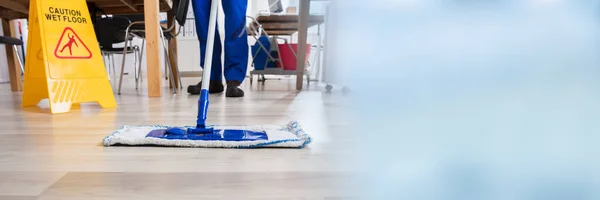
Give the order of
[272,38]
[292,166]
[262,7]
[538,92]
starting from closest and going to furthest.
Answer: [538,92], [292,166], [272,38], [262,7]

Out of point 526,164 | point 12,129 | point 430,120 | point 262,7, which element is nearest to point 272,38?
point 262,7

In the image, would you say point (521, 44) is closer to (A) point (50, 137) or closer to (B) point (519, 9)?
(B) point (519, 9)

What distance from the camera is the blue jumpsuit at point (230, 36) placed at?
1611mm

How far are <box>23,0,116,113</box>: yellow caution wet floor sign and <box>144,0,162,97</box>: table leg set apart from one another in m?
0.26

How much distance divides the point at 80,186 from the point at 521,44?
0.57 meters

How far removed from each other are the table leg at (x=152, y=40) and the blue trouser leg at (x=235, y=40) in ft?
1.01

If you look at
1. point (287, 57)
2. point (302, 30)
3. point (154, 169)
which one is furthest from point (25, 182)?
point (287, 57)

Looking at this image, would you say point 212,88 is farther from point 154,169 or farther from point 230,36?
point 154,169

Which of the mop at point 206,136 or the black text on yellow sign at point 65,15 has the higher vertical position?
the black text on yellow sign at point 65,15

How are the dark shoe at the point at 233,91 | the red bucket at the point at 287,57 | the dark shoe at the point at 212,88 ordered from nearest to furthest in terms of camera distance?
the dark shoe at the point at 233,91 < the dark shoe at the point at 212,88 < the red bucket at the point at 287,57

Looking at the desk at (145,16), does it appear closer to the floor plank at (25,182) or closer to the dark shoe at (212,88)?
the dark shoe at (212,88)

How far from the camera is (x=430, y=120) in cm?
58

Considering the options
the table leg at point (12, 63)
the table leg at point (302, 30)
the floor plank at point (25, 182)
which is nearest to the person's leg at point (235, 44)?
the table leg at point (302, 30)

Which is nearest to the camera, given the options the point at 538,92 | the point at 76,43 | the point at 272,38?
the point at 538,92
